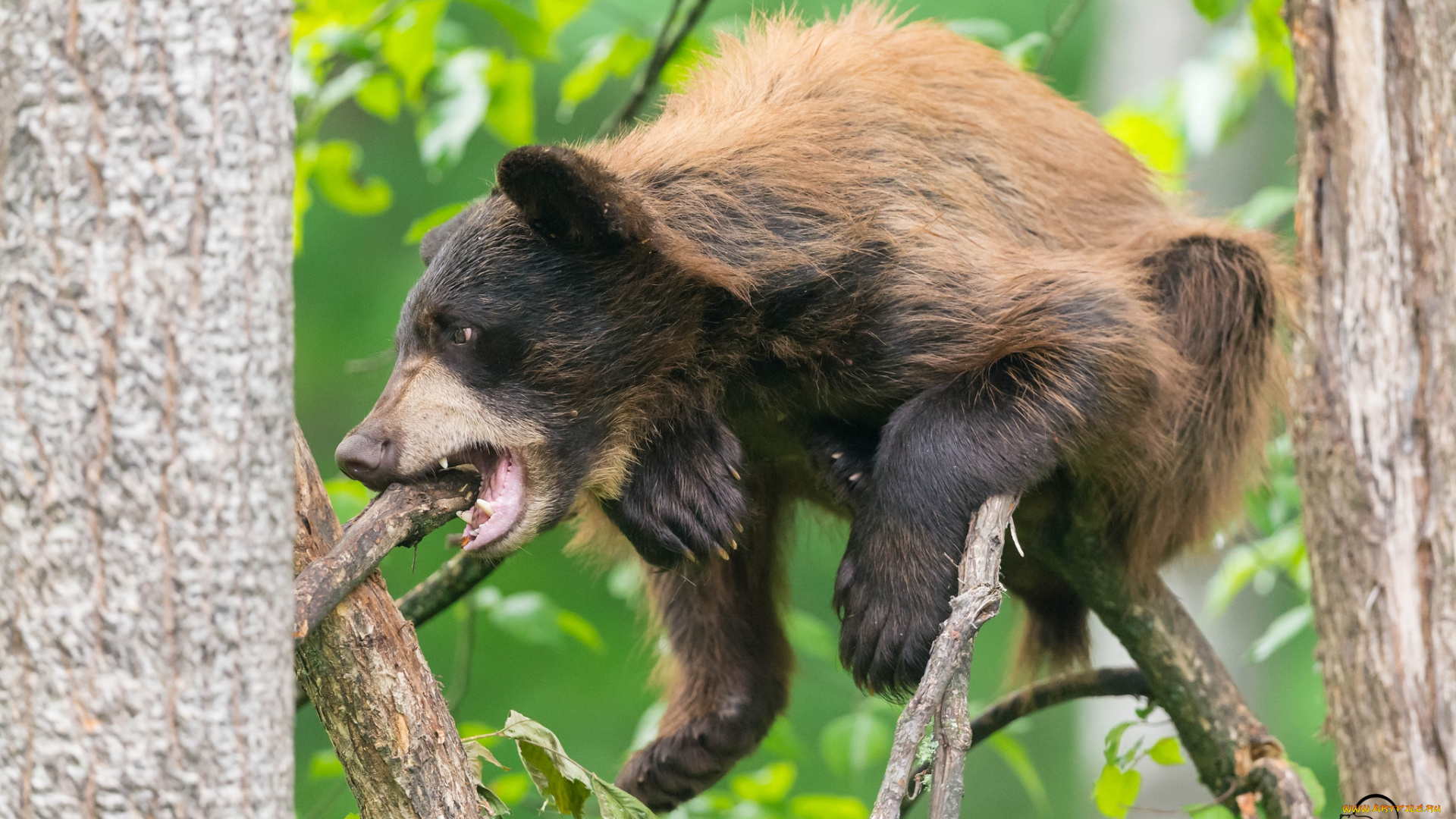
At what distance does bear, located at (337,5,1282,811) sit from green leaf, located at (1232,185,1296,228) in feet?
2.98

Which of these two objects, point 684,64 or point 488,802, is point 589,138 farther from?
point 488,802

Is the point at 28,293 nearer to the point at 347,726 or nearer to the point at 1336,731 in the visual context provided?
the point at 347,726

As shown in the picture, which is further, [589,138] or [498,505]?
[589,138]

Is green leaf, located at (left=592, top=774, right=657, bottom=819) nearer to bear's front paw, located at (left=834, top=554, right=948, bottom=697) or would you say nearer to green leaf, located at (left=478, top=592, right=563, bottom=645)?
bear's front paw, located at (left=834, top=554, right=948, bottom=697)

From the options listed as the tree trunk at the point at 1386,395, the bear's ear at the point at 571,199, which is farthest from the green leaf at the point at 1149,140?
the bear's ear at the point at 571,199

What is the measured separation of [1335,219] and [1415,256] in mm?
231

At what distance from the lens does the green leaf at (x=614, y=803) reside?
2471mm

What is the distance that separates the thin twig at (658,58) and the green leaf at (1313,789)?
283 cm

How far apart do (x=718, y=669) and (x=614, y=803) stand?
157 cm

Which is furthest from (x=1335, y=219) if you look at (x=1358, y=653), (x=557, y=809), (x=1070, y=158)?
(x=557, y=809)

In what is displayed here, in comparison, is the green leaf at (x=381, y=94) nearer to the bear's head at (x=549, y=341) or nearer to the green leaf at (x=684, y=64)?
the green leaf at (x=684, y=64)

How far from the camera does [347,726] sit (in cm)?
217

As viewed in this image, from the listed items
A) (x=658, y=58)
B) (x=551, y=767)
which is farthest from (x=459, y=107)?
(x=551, y=767)

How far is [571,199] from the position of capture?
9.78 ft
